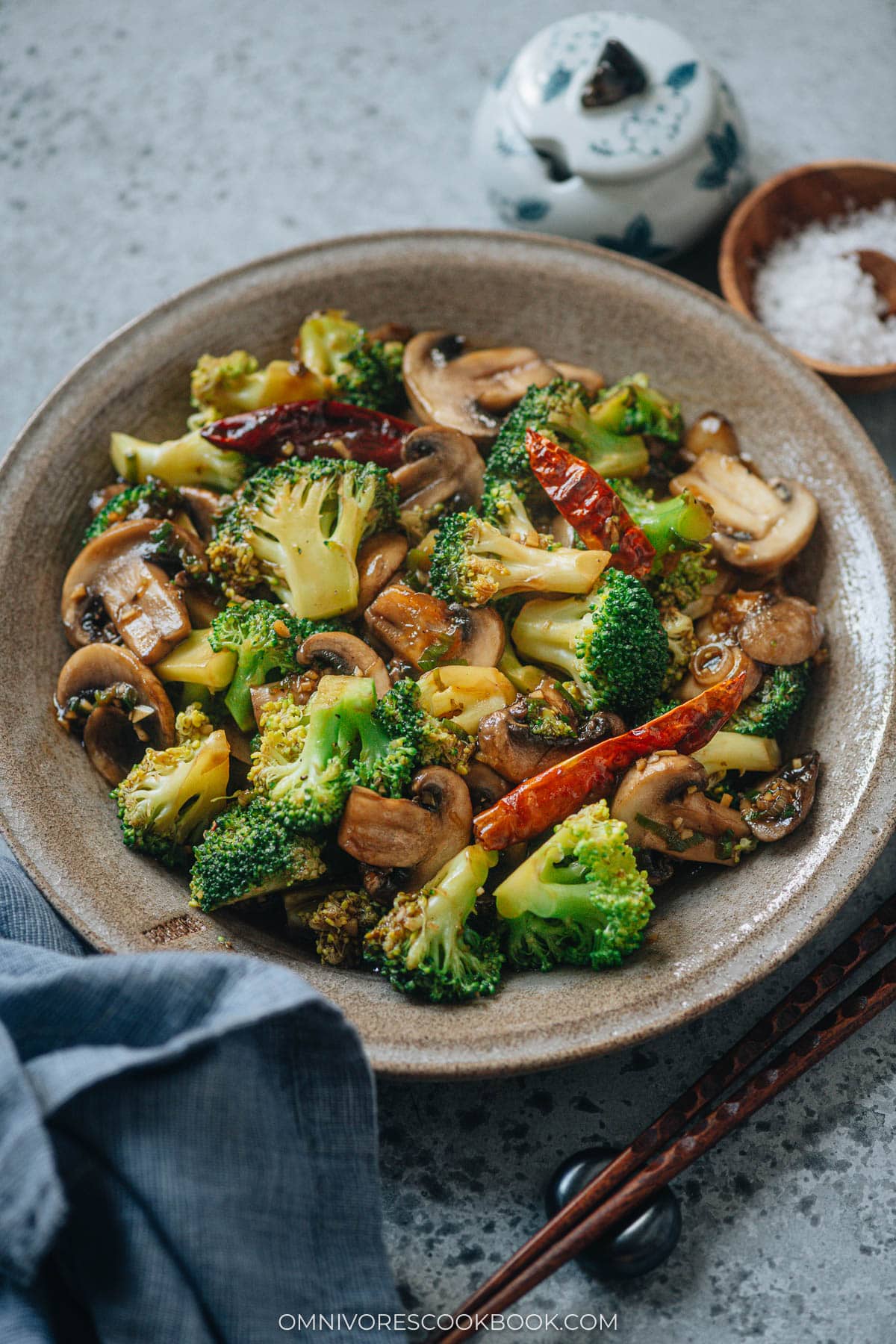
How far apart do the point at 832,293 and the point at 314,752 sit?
2786mm

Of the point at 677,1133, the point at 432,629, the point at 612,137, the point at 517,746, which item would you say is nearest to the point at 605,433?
the point at 432,629

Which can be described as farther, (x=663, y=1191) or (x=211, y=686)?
(x=211, y=686)

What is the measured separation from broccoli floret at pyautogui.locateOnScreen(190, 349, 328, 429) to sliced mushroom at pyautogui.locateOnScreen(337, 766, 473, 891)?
1.44 meters

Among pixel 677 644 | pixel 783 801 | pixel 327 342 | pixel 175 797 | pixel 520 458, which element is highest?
pixel 327 342

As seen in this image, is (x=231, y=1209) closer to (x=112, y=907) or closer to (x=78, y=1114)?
(x=78, y=1114)

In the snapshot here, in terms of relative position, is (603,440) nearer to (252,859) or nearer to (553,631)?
(553,631)

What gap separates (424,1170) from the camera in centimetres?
280

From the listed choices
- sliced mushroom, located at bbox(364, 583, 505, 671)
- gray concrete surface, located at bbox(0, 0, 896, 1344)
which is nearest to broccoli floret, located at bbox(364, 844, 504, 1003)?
sliced mushroom, located at bbox(364, 583, 505, 671)

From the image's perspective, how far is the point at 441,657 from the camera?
9.53ft

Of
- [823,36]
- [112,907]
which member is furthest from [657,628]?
[823,36]

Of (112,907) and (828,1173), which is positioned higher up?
(112,907)

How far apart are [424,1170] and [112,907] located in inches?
42.4

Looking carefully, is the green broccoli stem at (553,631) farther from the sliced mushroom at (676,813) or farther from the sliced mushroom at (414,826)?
the sliced mushroom at (414,826)

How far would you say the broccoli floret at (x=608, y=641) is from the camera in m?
2.81
